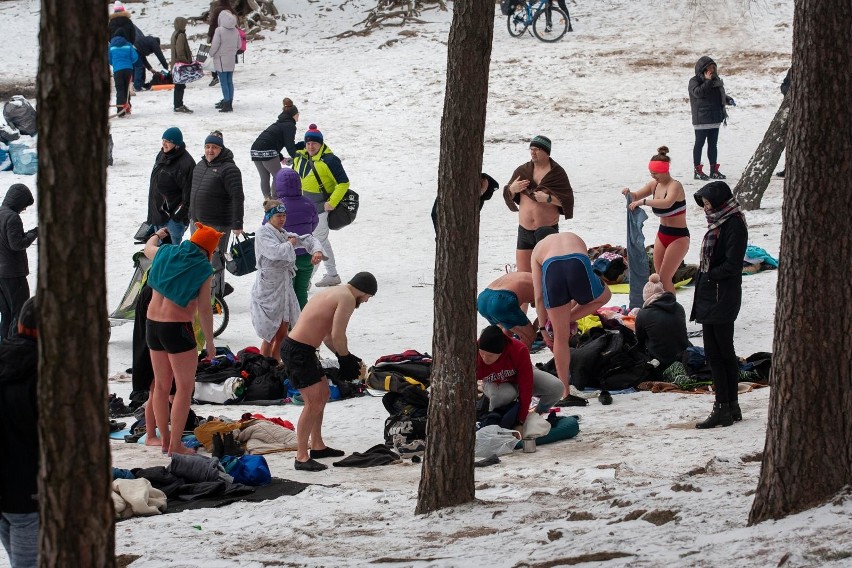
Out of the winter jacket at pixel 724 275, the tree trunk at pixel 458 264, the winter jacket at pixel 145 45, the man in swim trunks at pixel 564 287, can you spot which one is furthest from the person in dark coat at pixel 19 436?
the winter jacket at pixel 145 45

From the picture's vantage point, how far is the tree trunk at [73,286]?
3.74m

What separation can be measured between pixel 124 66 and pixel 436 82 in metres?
5.77

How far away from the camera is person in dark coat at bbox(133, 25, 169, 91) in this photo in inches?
883

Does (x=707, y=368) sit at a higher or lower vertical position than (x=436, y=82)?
lower

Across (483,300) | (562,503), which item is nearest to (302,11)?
(483,300)

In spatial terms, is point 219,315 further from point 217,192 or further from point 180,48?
point 180,48

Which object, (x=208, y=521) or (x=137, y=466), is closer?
(x=208, y=521)

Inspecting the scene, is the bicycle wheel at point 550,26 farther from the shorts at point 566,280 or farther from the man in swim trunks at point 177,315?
the man in swim trunks at point 177,315

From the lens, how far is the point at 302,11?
91.1 ft

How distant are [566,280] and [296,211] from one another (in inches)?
142

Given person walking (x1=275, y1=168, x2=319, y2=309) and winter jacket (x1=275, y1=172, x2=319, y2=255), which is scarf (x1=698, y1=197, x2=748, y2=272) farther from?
winter jacket (x1=275, y1=172, x2=319, y2=255)

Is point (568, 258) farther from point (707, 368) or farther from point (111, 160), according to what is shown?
point (111, 160)

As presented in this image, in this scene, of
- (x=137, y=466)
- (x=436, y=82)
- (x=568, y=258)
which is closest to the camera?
(x=137, y=466)

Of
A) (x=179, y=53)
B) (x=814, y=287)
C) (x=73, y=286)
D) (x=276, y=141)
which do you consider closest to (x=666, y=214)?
(x=276, y=141)
